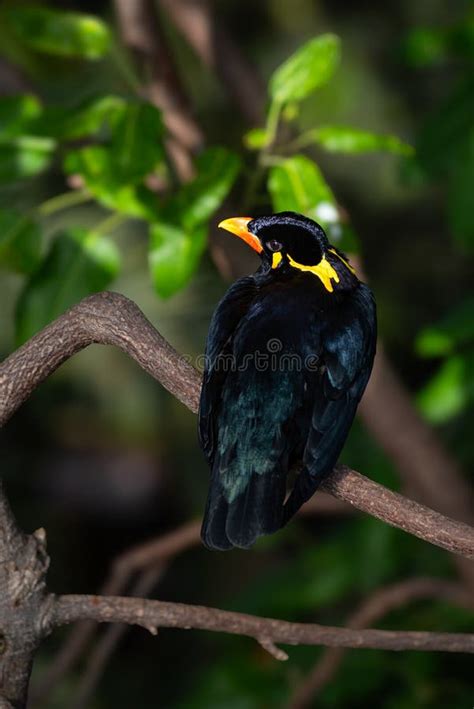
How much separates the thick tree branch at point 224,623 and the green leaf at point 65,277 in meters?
0.83

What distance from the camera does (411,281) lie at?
480 cm

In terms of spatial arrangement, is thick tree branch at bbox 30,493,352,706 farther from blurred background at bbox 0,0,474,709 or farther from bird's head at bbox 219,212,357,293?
bird's head at bbox 219,212,357,293

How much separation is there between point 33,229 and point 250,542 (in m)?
0.97

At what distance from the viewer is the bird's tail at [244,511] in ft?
5.87

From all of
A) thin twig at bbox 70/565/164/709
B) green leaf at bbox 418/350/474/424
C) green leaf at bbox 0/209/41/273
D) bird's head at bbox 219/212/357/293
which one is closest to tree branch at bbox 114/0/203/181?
green leaf at bbox 0/209/41/273

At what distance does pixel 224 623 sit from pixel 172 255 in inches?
32.4

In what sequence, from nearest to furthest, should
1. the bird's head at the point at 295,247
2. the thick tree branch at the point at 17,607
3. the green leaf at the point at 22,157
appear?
1. the thick tree branch at the point at 17,607
2. the bird's head at the point at 295,247
3. the green leaf at the point at 22,157

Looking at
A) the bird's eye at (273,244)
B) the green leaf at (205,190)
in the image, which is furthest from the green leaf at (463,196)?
the bird's eye at (273,244)

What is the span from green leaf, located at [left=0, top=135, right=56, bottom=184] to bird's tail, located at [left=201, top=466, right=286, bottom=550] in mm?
928

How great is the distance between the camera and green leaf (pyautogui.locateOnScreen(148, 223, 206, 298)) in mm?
2291

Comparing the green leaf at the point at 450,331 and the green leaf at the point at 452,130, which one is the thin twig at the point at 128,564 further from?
the green leaf at the point at 452,130

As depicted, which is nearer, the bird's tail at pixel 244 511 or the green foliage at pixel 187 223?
the bird's tail at pixel 244 511

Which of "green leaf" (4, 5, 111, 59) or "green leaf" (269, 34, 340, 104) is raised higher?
"green leaf" (4, 5, 111, 59)

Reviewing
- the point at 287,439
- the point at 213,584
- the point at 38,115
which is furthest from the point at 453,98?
the point at 213,584
